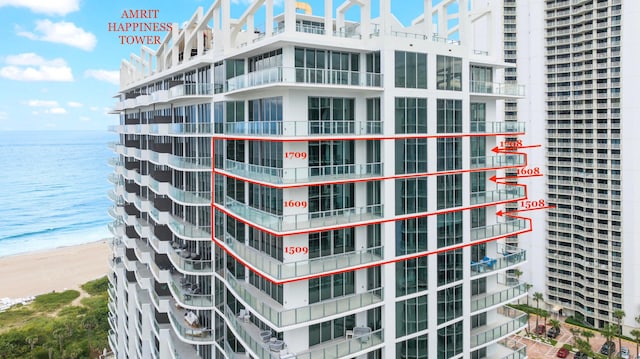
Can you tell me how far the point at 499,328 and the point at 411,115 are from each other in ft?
51.4

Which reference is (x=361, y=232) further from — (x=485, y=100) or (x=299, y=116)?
(x=485, y=100)

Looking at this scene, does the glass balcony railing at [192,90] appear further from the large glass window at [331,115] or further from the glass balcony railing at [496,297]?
the glass balcony railing at [496,297]

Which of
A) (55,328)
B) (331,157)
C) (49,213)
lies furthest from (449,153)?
(49,213)

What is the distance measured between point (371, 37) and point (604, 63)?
53.9 metres

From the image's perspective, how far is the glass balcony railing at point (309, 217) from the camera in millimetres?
24203

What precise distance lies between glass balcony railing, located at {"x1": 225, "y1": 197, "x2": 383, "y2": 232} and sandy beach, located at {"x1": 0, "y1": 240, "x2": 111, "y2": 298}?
81.1 m

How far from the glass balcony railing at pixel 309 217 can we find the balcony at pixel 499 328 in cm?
1150

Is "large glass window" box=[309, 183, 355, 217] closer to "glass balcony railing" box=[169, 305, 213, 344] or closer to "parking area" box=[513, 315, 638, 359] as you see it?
"glass balcony railing" box=[169, 305, 213, 344]

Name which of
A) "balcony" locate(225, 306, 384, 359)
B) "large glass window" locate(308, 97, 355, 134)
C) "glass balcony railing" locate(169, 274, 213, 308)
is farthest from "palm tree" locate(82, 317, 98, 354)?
"large glass window" locate(308, 97, 355, 134)

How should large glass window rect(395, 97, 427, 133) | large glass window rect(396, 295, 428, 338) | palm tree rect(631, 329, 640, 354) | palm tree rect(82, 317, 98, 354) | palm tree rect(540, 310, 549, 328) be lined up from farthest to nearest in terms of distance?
palm tree rect(540, 310, 549, 328) < palm tree rect(82, 317, 98, 354) < palm tree rect(631, 329, 640, 354) < large glass window rect(396, 295, 428, 338) < large glass window rect(395, 97, 427, 133)

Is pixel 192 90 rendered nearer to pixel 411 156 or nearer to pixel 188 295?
pixel 188 295

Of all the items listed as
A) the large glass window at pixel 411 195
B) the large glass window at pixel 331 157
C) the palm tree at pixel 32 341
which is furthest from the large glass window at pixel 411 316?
the palm tree at pixel 32 341

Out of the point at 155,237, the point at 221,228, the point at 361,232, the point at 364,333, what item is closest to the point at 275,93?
the point at 361,232

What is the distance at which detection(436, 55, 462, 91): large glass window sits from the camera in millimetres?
27469
